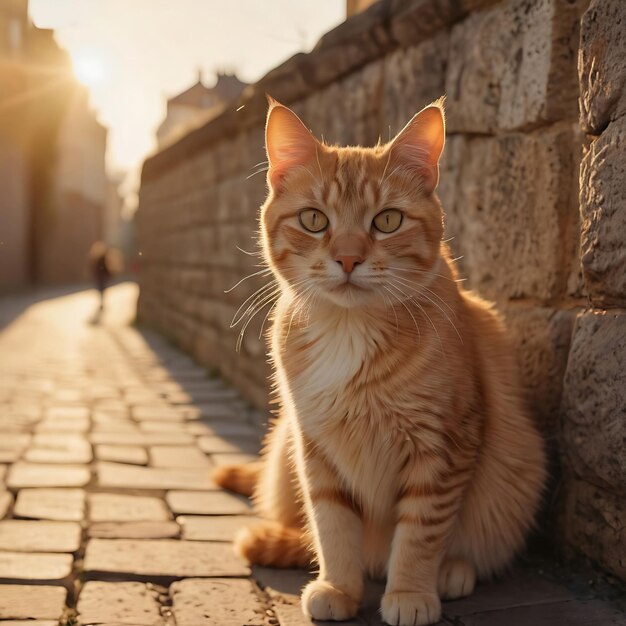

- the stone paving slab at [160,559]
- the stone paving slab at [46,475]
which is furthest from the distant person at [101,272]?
the stone paving slab at [160,559]

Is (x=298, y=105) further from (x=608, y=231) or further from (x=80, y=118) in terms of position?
(x=80, y=118)

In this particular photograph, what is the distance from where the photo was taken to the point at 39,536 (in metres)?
2.76

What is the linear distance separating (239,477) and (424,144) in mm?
1700

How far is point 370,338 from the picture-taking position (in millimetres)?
2277

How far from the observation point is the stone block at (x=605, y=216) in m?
2.12

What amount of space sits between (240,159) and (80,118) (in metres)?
27.5

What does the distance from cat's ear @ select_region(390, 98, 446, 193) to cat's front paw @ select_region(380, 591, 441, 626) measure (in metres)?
1.18

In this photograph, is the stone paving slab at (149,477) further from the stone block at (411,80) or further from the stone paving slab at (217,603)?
the stone block at (411,80)

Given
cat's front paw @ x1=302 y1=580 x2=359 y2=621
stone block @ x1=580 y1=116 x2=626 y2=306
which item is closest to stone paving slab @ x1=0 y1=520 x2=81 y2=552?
cat's front paw @ x1=302 y1=580 x2=359 y2=621

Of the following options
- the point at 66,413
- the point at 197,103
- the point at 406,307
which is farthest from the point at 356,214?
the point at 197,103

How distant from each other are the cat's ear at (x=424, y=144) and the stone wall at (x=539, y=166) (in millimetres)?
431

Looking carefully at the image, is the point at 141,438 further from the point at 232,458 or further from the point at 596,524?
the point at 596,524

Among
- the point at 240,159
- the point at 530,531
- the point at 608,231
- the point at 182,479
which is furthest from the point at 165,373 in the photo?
the point at 608,231

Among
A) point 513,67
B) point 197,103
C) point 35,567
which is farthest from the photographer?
point 197,103
